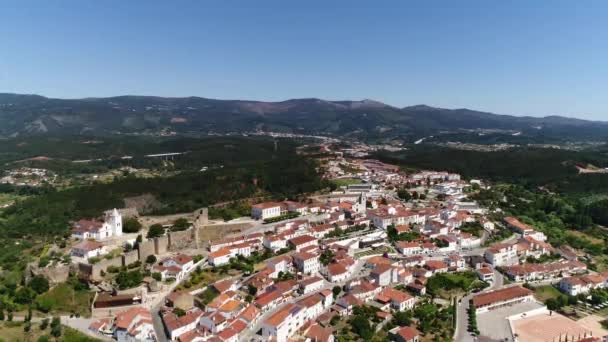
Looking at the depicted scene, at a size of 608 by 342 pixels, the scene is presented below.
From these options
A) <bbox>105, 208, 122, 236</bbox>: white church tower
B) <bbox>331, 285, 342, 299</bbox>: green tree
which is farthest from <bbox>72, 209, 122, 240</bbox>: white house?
<bbox>331, 285, 342, 299</bbox>: green tree

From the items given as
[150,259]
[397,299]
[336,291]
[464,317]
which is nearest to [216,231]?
[150,259]

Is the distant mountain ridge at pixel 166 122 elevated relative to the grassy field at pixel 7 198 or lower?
elevated

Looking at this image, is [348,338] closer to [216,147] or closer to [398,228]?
[398,228]

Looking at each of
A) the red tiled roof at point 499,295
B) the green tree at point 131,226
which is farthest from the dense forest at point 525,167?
the green tree at point 131,226

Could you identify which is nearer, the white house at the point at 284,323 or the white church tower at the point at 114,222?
the white house at the point at 284,323

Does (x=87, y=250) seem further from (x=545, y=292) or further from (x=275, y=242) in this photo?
(x=545, y=292)

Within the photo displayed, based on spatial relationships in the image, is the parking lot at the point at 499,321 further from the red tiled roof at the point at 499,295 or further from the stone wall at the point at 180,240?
the stone wall at the point at 180,240
